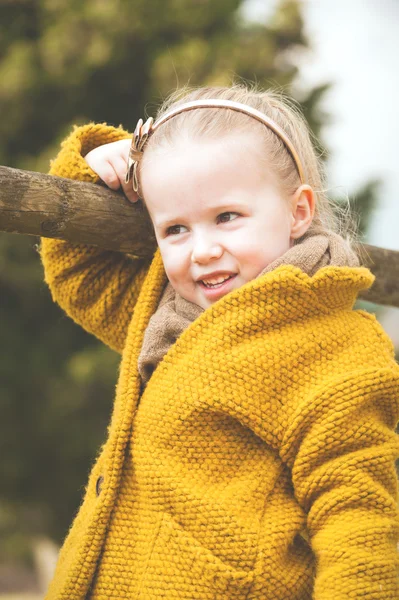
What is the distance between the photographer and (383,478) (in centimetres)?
149

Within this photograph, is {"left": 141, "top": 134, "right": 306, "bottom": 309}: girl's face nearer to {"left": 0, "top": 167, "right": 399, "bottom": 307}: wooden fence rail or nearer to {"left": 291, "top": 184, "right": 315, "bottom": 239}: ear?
{"left": 291, "top": 184, "right": 315, "bottom": 239}: ear

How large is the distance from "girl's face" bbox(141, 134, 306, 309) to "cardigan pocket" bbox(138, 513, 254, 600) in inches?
23.0

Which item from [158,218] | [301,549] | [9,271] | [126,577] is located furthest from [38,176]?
[9,271]

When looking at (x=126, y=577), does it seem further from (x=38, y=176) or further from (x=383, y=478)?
(x=38, y=176)

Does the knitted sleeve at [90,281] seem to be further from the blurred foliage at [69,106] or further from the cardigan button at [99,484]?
the blurred foliage at [69,106]

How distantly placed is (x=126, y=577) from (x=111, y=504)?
17cm

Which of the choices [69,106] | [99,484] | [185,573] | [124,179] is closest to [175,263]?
[124,179]

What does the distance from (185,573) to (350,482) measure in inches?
16.9

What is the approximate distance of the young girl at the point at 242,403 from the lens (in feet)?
4.84

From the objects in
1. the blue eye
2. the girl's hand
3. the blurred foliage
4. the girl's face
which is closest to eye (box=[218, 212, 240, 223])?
the girl's face

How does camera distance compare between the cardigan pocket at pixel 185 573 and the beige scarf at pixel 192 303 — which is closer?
the cardigan pocket at pixel 185 573

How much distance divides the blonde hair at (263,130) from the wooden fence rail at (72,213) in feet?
0.52

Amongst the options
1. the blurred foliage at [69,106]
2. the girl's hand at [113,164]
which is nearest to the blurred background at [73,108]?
the blurred foliage at [69,106]

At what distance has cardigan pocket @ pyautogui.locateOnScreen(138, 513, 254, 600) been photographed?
4.85 feet
